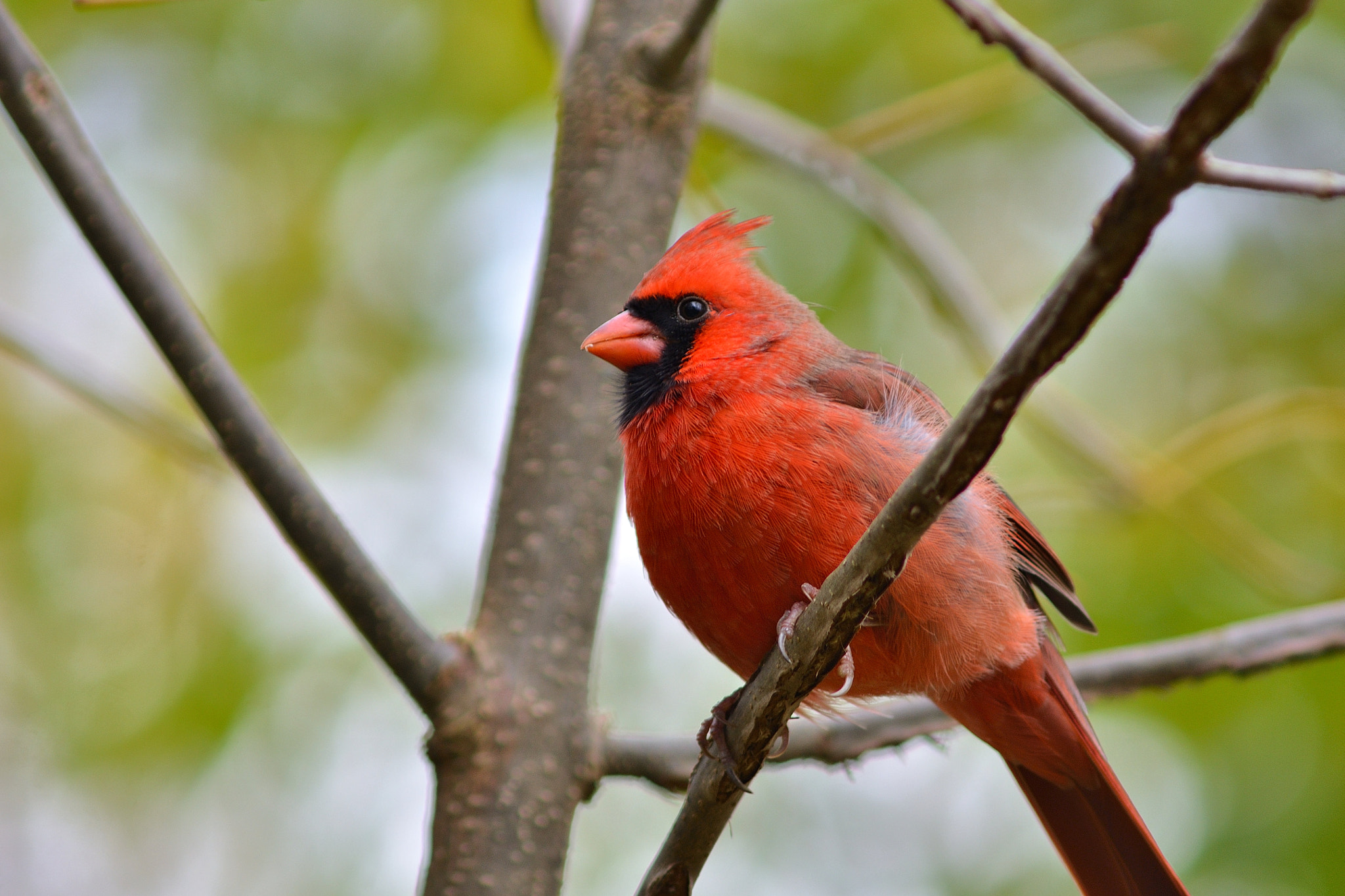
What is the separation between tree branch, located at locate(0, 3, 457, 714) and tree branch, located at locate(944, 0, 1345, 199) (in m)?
1.23

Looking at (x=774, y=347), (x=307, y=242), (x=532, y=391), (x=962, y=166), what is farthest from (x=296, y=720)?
(x=962, y=166)

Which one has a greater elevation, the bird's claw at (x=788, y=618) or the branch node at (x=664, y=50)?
the branch node at (x=664, y=50)

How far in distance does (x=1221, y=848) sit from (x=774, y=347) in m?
2.59

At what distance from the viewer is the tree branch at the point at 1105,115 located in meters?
1.06

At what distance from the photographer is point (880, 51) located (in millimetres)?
5000

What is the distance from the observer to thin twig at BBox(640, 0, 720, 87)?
271 centimetres

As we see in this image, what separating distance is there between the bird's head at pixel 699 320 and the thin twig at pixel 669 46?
0.36 m

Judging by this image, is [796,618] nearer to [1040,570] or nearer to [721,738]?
[721,738]

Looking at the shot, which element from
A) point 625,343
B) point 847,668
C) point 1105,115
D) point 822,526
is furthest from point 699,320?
point 1105,115

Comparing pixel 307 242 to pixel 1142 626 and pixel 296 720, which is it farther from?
pixel 1142 626

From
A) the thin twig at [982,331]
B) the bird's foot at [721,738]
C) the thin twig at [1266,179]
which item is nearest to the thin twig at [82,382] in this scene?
the bird's foot at [721,738]

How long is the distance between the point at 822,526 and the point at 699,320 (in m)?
0.81

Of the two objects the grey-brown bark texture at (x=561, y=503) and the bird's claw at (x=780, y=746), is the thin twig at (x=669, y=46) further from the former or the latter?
the bird's claw at (x=780, y=746)

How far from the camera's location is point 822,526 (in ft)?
7.69
